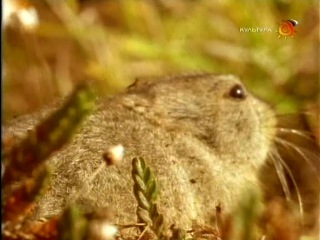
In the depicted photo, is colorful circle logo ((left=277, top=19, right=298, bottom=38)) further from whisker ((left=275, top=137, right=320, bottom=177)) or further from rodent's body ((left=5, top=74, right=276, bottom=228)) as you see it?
whisker ((left=275, top=137, right=320, bottom=177))

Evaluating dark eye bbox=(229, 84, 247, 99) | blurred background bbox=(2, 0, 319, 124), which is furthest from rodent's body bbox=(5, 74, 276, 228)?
blurred background bbox=(2, 0, 319, 124)

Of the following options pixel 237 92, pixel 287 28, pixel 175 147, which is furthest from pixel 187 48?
pixel 175 147

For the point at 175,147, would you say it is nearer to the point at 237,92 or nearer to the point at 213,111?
the point at 213,111

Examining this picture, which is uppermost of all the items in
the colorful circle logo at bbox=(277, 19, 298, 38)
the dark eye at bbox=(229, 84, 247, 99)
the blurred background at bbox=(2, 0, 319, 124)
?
the blurred background at bbox=(2, 0, 319, 124)

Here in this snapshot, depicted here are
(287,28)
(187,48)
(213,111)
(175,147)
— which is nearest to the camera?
(175,147)

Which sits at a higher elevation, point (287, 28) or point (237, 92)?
point (287, 28)

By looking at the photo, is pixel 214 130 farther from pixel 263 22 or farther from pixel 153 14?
pixel 153 14

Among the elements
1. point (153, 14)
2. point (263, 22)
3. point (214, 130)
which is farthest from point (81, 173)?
point (153, 14)
